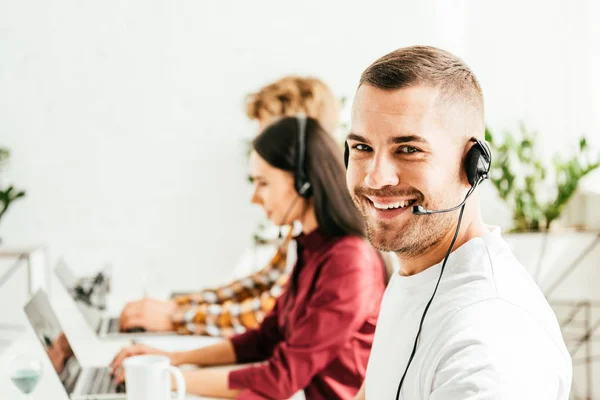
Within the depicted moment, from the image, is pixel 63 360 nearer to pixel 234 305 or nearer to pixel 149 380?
pixel 149 380

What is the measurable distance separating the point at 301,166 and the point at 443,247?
677 millimetres

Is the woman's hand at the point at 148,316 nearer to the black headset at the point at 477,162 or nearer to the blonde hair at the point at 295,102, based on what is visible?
the blonde hair at the point at 295,102

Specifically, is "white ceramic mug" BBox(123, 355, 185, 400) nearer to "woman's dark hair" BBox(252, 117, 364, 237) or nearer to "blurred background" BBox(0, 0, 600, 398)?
"woman's dark hair" BBox(252, 117, 364, 237)

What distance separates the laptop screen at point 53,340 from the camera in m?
1.26

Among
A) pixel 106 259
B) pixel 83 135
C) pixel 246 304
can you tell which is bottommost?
pixel 106 259

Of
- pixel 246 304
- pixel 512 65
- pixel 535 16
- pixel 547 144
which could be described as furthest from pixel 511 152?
pixel 246 304

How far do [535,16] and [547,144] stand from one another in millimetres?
577

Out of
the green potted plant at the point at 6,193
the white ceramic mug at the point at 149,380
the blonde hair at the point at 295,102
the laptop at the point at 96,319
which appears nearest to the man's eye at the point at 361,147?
the white ceramic mug at the point at 149,380

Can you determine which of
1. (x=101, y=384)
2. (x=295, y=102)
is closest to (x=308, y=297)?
(x=101, y=384)

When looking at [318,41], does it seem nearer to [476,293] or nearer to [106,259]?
[106,259]

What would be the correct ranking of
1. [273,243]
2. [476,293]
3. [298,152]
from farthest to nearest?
[273,243] < [298,152] < [476,293]

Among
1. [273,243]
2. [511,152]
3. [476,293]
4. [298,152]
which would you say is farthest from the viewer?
[273,243]

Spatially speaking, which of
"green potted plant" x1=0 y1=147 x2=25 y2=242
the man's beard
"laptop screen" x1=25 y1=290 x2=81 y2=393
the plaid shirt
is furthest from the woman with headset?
"green potted plant" x1=0 y1=147 x2=25 y2=242

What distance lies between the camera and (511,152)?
2.89m
